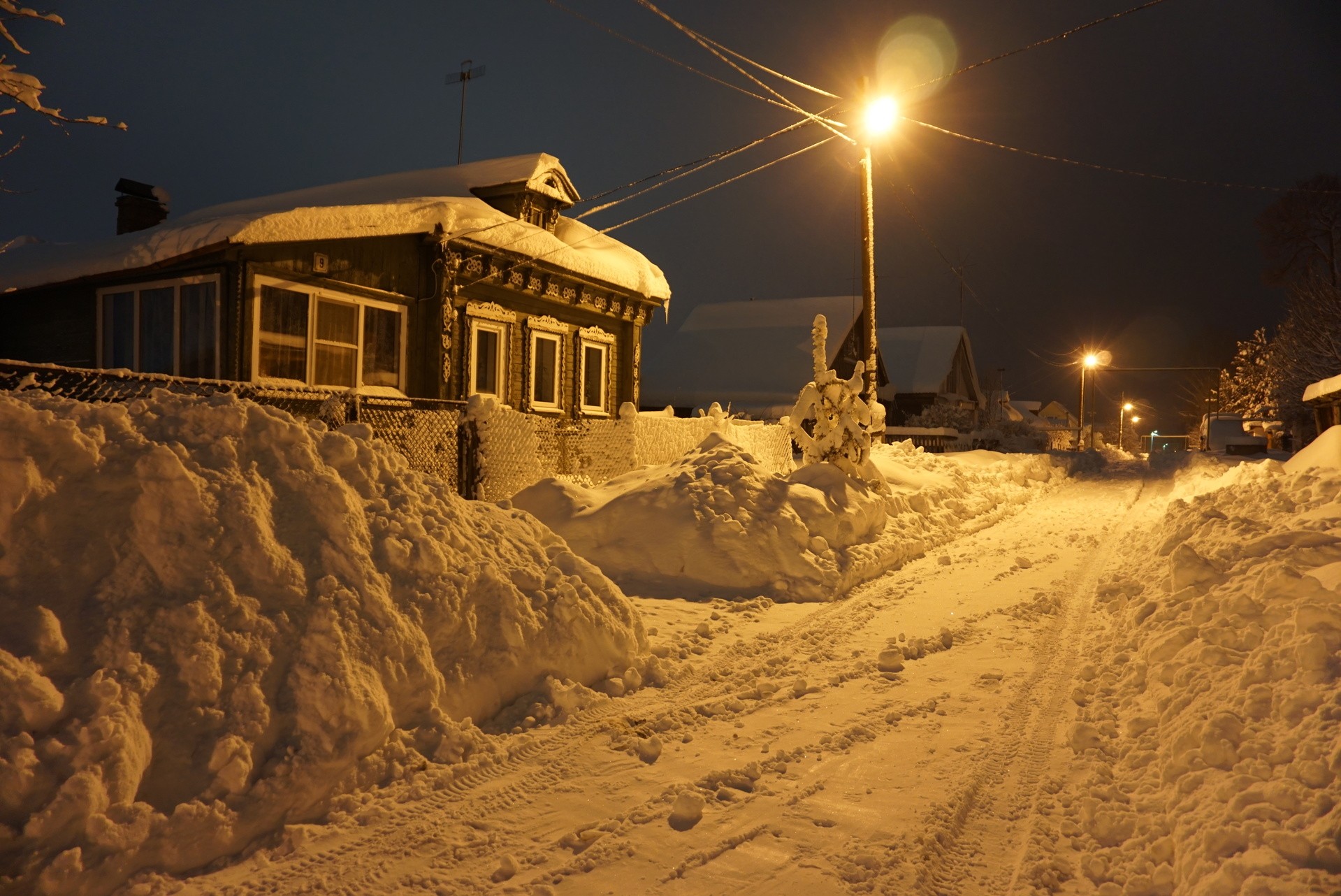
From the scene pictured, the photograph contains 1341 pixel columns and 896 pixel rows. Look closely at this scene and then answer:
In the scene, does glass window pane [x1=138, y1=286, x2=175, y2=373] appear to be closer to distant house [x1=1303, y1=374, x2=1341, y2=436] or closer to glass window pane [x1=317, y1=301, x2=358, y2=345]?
glass window pane [x1=317, y1=301, x2=358, y2=345]

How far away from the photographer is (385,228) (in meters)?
12.1

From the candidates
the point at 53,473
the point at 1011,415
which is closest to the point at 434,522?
the point at 53,473

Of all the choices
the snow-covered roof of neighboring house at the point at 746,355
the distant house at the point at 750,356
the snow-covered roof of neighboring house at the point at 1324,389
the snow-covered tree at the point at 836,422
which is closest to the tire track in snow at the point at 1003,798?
the snow-covered tree at the point at 836,422

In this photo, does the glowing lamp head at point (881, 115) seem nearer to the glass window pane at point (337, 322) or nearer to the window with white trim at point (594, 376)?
the window with white trim at point (594, 376)

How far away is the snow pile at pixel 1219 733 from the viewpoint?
118 inches

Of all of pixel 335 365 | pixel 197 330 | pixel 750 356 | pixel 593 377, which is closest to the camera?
pixel 197 330

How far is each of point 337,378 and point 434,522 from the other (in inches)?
314

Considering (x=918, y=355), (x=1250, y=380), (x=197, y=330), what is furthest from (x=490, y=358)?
(x=1250, y=380)

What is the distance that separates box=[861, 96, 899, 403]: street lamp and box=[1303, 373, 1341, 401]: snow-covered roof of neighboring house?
7.60 m

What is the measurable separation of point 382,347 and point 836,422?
7584mm

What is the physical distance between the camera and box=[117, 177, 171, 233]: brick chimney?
16266 millimetres

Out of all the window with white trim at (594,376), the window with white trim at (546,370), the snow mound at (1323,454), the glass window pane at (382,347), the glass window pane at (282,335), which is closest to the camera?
the snow mound at (1323,454)

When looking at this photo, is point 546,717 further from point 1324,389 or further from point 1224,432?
point 1224,432

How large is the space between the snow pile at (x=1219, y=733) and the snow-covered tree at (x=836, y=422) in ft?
19.6
